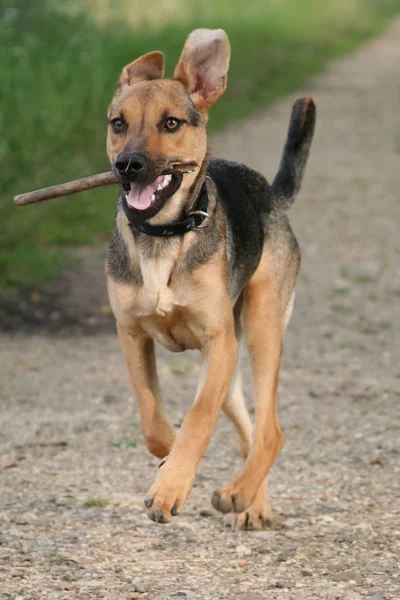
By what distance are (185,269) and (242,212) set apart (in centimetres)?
71

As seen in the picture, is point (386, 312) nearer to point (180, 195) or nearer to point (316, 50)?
point (180, 195)

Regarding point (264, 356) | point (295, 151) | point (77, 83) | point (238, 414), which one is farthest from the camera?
point (77, 83)

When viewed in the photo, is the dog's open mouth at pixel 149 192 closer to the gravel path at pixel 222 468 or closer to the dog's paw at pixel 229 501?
the dog's paw at pixel 229 501

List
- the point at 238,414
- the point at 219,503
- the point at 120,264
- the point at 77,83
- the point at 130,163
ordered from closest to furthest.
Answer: the point at 130,163 < the point at 219,503 < the point at 120,264 < the point at 238,414 < the point at 77,83

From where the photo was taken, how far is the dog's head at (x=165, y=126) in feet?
14.4

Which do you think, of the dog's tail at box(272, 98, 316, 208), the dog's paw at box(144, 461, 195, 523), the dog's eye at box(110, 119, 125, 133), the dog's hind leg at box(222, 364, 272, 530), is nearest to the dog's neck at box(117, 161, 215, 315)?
the dog's eye at box(110, 119, 125, 133)

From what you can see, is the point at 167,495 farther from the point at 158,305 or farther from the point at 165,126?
the point at 165,126

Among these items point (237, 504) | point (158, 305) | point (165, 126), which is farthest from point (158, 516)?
point (165, 126)

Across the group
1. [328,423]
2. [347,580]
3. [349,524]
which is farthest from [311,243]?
[347,580]

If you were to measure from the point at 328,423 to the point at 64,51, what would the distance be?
9153 mm

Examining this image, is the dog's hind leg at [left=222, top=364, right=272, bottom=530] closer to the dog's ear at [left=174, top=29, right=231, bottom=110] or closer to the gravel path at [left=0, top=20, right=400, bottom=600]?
the gravel path at [left=0, top=20, right=400, bottom=600]

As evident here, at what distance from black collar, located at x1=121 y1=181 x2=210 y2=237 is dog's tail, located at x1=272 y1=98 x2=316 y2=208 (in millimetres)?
1089

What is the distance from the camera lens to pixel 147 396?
16.4 ft

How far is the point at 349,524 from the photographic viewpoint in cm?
527
